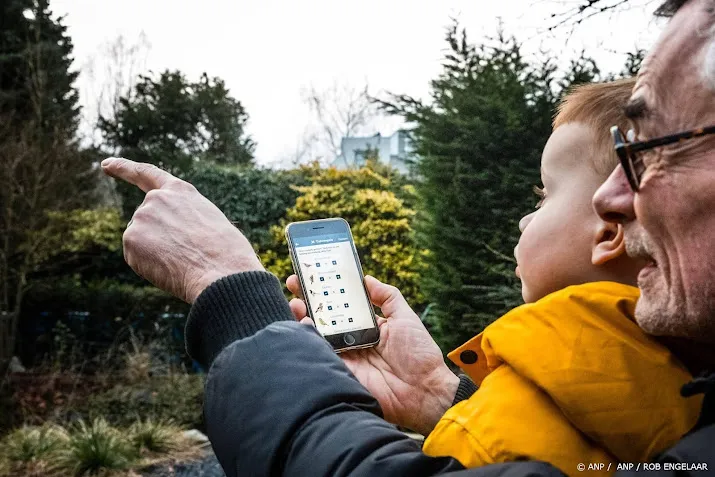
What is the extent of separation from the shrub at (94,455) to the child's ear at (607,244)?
495 cm

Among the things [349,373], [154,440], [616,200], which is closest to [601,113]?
[616,200]

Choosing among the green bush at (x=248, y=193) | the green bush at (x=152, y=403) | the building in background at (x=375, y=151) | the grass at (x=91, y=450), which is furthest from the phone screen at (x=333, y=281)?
the green bush at (x=248, y=193)

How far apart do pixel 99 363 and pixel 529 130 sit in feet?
20.0

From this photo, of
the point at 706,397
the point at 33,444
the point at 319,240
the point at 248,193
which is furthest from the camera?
the point at 248,193

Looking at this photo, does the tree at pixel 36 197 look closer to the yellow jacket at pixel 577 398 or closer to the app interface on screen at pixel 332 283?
the app interface on screen at pixel 332 283

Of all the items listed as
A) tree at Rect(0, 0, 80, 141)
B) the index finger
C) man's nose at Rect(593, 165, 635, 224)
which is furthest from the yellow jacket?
tree at Rect(0, 0, 80, 141)

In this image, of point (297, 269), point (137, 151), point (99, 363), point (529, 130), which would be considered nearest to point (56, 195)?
point (99, 363)

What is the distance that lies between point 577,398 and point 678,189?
31 centimetres

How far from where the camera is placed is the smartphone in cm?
170

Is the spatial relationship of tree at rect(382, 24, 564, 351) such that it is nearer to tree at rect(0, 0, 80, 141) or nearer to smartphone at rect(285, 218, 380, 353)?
smartphone at rect(285, 218, 380, 353)

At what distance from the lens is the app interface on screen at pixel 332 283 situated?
5.65 feet

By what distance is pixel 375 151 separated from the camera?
12.4 metres

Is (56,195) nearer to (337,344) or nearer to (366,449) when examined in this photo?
(337,344)

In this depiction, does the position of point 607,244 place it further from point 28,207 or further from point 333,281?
point 28,207
